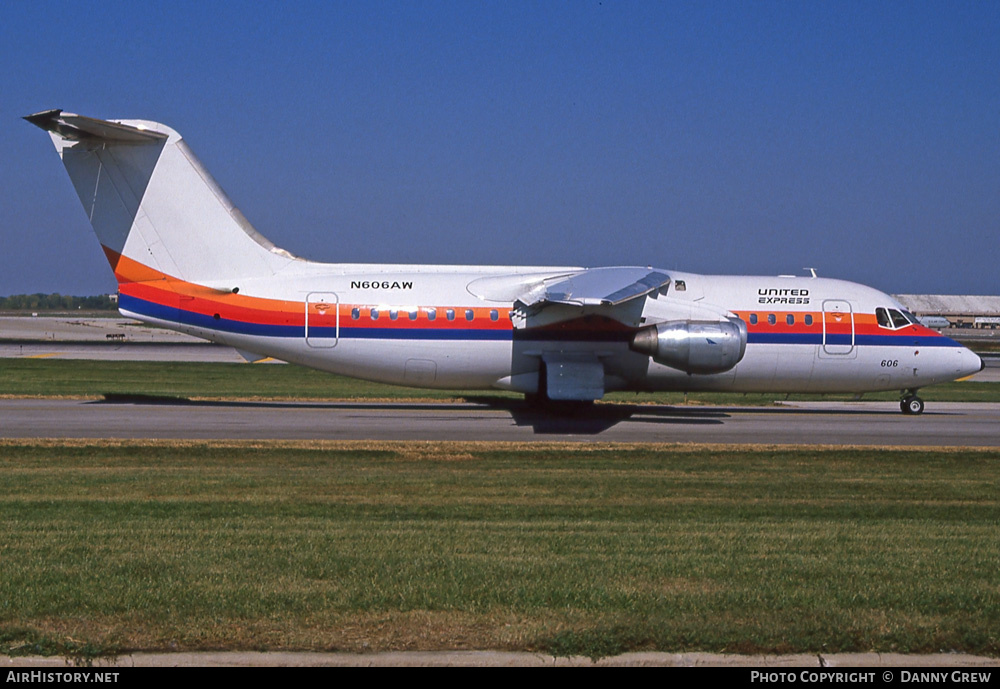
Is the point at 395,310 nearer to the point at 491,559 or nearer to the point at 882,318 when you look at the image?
the point at 882,318

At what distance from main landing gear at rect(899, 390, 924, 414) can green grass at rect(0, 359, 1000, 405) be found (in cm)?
480

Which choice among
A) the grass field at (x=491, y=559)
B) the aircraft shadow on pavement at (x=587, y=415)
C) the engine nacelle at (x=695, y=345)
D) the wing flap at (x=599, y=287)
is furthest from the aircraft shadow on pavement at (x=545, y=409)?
the grass field at (x=491, y=559)

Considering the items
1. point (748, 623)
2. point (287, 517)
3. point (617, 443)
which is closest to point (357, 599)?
point (748, 623)

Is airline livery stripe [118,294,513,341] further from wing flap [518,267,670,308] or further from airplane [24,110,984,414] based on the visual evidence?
wing flap [518,267,670,308]

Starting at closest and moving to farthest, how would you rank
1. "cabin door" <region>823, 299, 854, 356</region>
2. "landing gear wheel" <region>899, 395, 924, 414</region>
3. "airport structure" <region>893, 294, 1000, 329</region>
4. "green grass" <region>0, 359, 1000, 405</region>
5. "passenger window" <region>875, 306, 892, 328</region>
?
"cabin door" <region>823, 299, 854, 356</region> < "passenger window" <region>875, 306, 892, 328</region> < "landing gear wheel" <region>899, 395, 924, 414</region> < "green grass" <region>0, 359, 1000, 405</region> < "airport structure" <region>893, 294, 1000, 329</region>

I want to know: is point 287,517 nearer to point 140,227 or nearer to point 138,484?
point 138,484

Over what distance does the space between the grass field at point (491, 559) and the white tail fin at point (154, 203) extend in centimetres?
916

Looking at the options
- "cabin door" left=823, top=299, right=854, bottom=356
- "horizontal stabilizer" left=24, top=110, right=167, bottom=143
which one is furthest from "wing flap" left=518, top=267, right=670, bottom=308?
"horizontal stabilizer" left=24, top=110, right=167, bottom=143

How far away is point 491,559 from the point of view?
8617 millimetres

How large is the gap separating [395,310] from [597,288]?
5.47 meters

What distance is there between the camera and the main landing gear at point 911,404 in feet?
92.6

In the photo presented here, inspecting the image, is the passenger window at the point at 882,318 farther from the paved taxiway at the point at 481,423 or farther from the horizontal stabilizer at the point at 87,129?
the horizontal stabilizer at the point at 87,129

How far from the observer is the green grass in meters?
30.9

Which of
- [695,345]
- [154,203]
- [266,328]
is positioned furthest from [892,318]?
[154,203]
